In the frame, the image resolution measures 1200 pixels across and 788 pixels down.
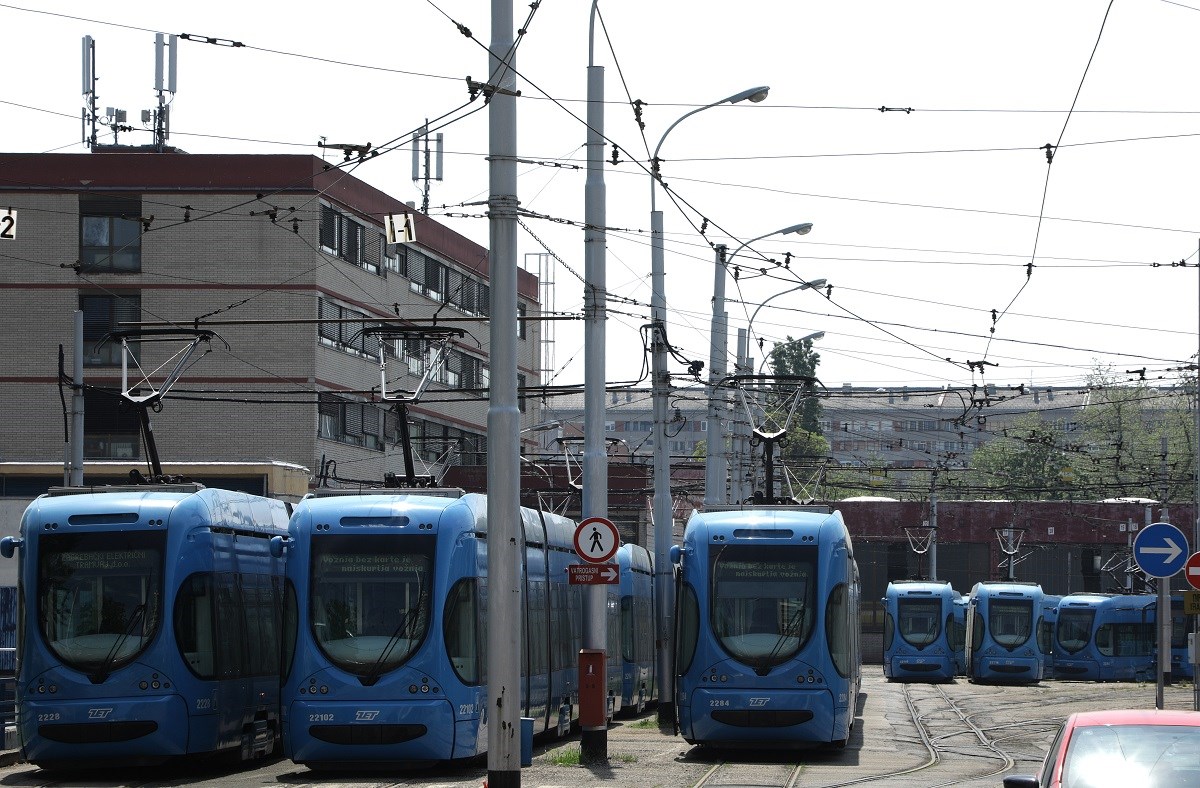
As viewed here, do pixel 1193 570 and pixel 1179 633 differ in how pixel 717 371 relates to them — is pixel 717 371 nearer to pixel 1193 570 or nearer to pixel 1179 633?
pixel 1193 570

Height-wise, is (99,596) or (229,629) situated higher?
(99,596)

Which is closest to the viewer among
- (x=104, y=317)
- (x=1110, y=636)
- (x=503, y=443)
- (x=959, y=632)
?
(x=503, y=443)

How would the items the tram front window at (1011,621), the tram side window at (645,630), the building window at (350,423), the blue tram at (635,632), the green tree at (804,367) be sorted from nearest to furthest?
the blue tram at (635,632) < the tram side window at (645,630) < the building window at (350,423) < the tram front window at (1011,621) < the green tree at (804,367)

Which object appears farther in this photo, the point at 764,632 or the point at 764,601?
the point at 764,601

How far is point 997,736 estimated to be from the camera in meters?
26.9

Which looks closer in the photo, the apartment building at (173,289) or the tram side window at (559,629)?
the tram side window at (559,629)

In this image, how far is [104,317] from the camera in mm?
47031

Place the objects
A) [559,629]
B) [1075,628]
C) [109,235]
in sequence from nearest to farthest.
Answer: [559,629] < [109,235] < [1075,628]

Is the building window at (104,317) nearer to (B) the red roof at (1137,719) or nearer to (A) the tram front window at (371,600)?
(A) the tram front window at (371,600)

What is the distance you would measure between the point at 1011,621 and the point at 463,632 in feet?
114

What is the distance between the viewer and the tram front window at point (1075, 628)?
175 feet

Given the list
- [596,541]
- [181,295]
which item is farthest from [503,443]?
[181,295]

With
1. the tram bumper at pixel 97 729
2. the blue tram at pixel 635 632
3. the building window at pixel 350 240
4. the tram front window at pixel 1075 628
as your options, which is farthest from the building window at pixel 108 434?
the tram bumper at pixel 97 729

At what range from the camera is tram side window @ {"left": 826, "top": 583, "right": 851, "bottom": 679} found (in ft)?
66.5
